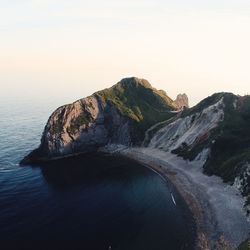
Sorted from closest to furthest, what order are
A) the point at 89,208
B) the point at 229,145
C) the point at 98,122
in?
the point at 89,208, the point at 229,145, the point at 98,122

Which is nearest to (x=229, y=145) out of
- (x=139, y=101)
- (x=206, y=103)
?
(x=206, y=103)

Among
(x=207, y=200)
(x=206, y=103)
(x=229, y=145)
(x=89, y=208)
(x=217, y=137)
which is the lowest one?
(x=89, y=208)

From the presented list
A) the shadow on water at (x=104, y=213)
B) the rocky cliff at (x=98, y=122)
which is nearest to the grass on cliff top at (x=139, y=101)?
the rocky cliff at (x=98, y=122)

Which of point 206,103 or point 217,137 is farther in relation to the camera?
point 206,103

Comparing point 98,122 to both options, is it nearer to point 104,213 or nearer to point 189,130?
point 189,130

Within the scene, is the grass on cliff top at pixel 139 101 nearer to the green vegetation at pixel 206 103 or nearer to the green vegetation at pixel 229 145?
the green vegetation at pixel 206 103

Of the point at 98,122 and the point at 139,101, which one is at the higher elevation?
the point at 139,101

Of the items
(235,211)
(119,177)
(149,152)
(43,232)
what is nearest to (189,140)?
(149,152)
